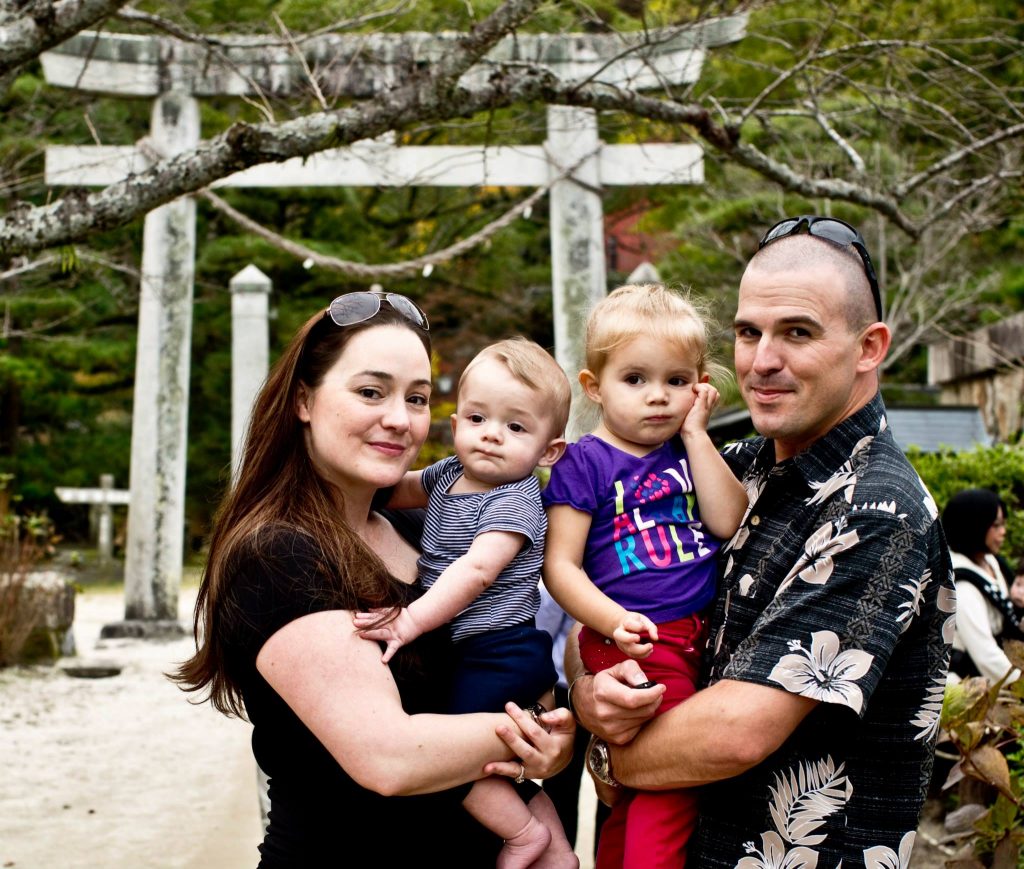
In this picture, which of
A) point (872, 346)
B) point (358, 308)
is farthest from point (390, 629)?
point (872, 346)

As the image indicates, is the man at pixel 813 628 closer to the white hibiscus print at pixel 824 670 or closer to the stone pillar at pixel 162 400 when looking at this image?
the white hibiscus print at pixel 824 670

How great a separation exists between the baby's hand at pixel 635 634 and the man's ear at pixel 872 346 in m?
0.55

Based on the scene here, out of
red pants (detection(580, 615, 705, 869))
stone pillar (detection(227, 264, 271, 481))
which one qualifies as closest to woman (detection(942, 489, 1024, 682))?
red pants (detection(580, 615, 705, 869))

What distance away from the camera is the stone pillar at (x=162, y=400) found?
1021cm

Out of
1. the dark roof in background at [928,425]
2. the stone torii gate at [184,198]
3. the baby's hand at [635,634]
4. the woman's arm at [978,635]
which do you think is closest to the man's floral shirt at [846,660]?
the baby's hand at [635,634]

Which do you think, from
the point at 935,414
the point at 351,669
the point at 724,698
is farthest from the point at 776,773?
the point at 935,414

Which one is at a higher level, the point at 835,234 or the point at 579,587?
the point at 835,234

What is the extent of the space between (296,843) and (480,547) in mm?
589

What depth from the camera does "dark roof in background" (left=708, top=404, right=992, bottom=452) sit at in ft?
29.0

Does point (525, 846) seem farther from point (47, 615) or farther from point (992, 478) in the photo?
point (47, 615)

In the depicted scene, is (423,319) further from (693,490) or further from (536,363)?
(693,490)

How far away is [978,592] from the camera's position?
4.74 meters

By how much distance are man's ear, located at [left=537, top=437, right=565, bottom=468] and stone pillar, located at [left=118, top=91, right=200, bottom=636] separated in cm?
846

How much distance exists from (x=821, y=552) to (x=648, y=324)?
63 centimetres
